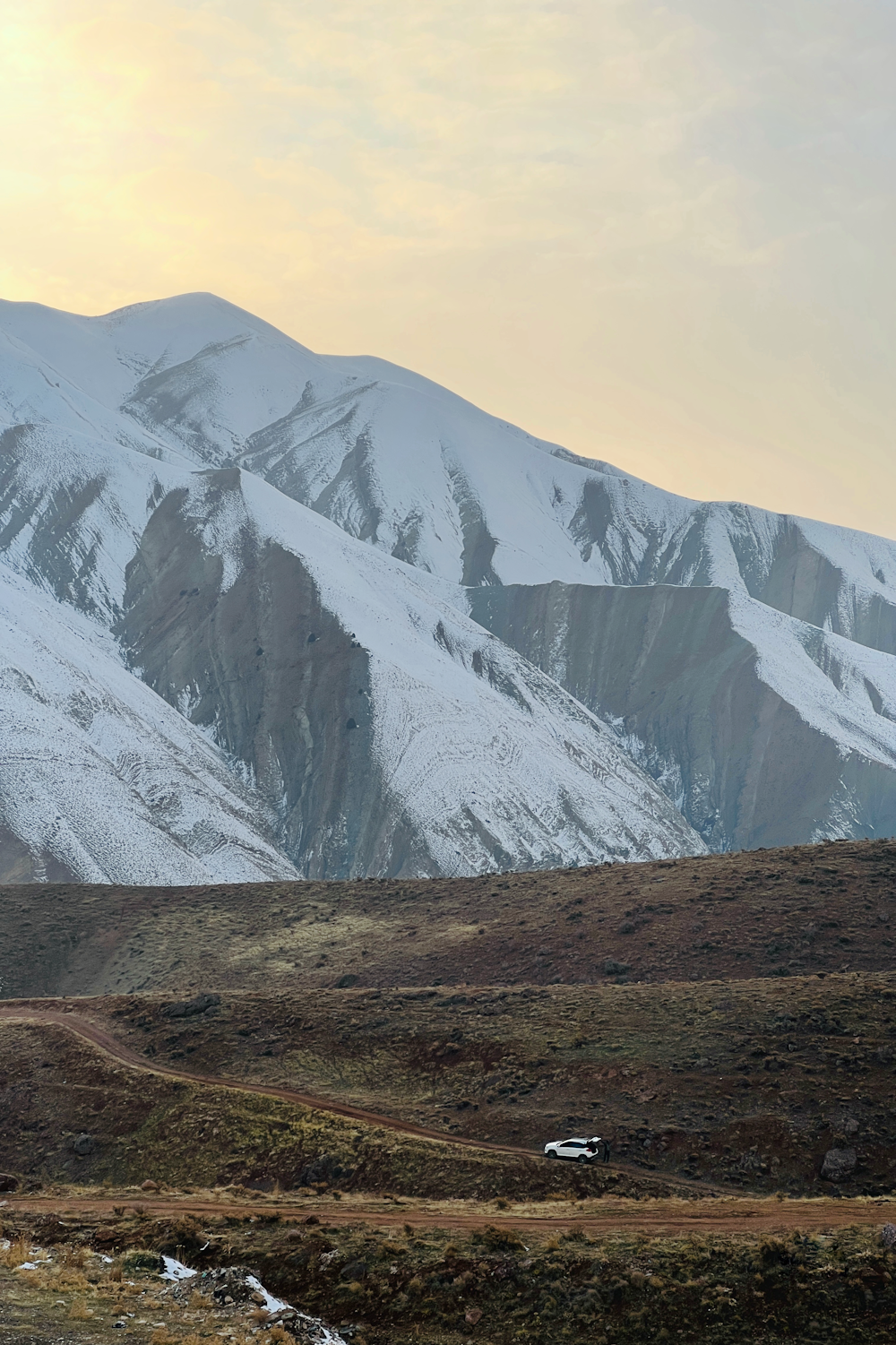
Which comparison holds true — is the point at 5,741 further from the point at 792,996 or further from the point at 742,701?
the point at 742,701

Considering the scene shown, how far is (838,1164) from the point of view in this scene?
21.8m

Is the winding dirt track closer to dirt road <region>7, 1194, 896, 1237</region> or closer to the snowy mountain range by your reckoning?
dirt road <region>7, 1194, 896, 1237</region>

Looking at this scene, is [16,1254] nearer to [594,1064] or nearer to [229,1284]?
[229,1284]

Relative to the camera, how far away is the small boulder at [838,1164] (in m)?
21.6

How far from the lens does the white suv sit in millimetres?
22234

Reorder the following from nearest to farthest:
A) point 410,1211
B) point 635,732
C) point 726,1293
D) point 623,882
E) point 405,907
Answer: point 726,1293
point 410,1211
point 623,882
point 405,907
point 635,732

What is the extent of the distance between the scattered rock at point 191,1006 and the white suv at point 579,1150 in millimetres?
13590

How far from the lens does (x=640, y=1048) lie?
88.9ft

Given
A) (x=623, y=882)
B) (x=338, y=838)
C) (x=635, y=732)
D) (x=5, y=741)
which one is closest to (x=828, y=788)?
(x=635, y=732)

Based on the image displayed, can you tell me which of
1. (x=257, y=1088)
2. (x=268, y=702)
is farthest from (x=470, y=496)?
(x=257, y=1088)

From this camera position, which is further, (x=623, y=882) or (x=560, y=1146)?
(x=623, y=882)

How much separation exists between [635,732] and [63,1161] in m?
98.5

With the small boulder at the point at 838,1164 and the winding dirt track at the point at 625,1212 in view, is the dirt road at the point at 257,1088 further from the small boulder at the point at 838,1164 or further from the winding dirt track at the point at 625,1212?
the small boulder at the point at 838,1164

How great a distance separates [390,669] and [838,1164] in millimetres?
70884
